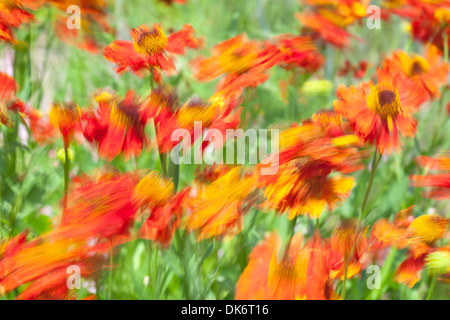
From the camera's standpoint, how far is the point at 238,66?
43 cm

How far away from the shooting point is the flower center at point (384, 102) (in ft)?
1.21

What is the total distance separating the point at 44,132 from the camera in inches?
18.5

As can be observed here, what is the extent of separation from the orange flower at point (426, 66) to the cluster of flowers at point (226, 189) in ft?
0.46

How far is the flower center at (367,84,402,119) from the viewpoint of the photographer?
1.21 ft

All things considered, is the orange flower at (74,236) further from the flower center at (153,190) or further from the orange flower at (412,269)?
the orange flower at (412,269)

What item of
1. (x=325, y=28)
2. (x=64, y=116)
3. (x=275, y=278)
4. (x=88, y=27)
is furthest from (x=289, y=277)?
(x=88, y=27)

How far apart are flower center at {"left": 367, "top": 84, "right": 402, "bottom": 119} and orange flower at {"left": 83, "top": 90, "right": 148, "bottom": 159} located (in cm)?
17

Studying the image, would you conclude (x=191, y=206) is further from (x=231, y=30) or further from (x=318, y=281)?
(x=231, y=30)

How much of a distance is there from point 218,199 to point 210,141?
0.06 metres

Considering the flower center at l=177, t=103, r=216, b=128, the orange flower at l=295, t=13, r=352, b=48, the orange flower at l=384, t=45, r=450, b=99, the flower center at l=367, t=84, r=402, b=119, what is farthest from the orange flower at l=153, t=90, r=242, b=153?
the orange flower at l=295, t=13, r=352, b=48

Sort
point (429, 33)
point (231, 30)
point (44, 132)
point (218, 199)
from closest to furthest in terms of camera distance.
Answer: point (218, 199) < point (44, 132) < point (429, 33) < point (231, 30)
